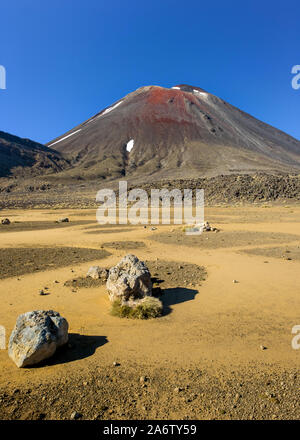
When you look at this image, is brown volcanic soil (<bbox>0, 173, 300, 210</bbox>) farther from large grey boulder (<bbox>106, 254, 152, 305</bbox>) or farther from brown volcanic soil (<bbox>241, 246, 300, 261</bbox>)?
large grey boulder (<bbox>106, 254, 152, 305</bbox>)

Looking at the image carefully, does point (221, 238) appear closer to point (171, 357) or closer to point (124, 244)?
point (124, 244)

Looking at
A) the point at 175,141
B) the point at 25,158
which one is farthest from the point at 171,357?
the point at 175,141

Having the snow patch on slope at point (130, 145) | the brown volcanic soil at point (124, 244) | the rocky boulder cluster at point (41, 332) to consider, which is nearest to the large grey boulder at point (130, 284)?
the rocky boulder cluster at point (41, 332)

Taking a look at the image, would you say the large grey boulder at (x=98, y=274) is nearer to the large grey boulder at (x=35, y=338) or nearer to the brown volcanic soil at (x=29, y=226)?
the large grey boulder at (x=35, y=338)

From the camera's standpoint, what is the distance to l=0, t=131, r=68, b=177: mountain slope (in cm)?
8325

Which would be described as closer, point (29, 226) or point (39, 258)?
point (39, 258)

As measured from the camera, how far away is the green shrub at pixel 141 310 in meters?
6.23

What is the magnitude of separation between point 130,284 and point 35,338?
2.62 metres

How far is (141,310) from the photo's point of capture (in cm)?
629

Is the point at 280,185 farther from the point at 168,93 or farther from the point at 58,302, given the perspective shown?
the point at 168,93

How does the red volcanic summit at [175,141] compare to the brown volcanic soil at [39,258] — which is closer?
the brown volcanic soil at [39,258]

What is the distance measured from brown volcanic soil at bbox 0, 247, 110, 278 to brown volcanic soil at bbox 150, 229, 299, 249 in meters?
4.40

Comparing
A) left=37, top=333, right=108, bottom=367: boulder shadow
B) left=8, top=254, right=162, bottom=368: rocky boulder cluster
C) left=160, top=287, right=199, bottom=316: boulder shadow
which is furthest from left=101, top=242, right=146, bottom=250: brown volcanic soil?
left=37, top=333, right=108, bottom=367: boulder shadow

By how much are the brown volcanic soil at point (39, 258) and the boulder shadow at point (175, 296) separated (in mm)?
4651
